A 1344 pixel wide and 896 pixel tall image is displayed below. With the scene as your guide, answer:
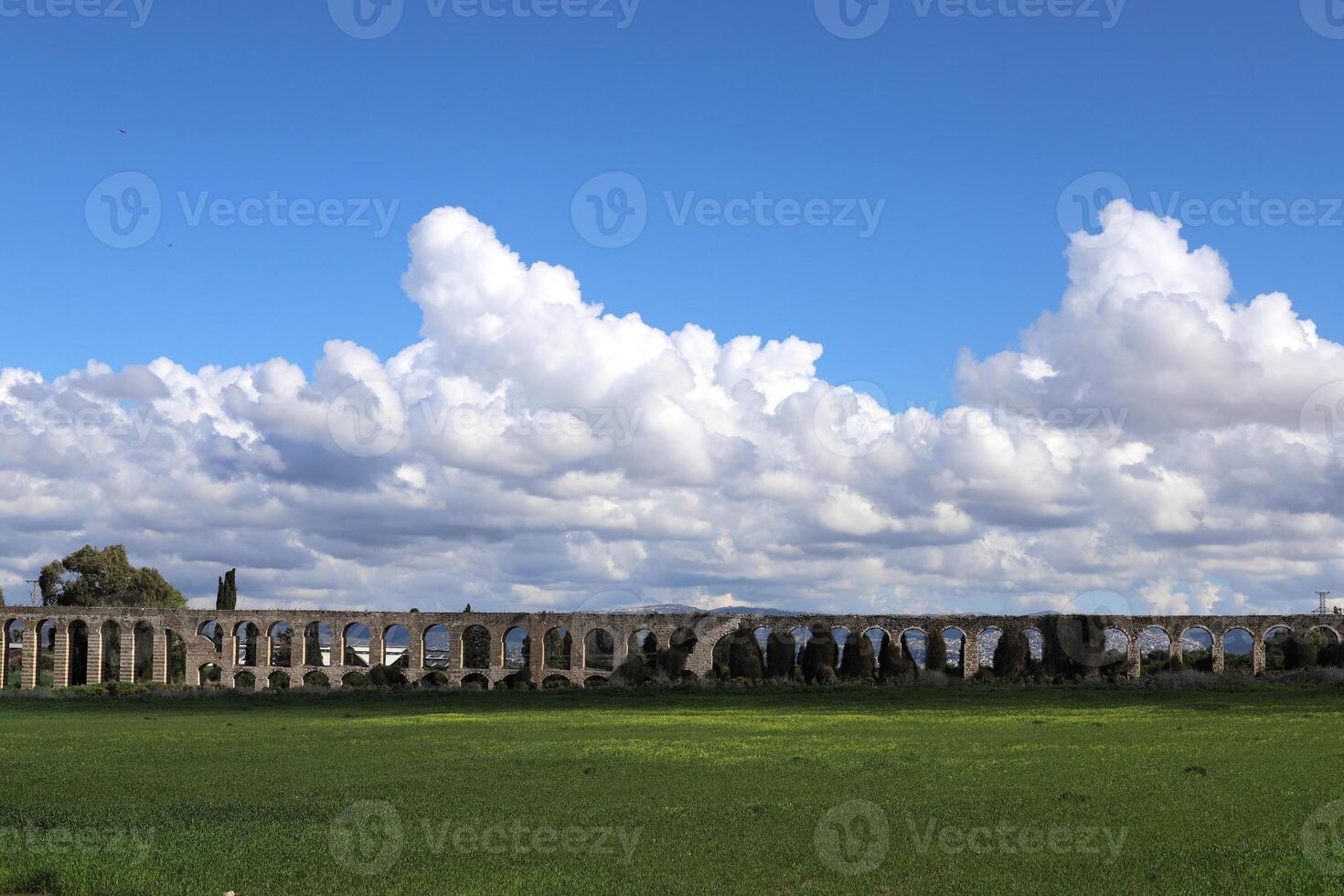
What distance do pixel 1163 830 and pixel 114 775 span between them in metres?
17.8

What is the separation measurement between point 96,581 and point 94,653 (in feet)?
76.1

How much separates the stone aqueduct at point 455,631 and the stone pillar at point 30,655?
0.15 feet

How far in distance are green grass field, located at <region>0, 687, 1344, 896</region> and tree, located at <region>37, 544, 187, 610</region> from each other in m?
55.5

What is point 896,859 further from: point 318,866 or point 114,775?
point 114,775

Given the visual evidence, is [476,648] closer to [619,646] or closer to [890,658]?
[619,646]

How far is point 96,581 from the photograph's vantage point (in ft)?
294

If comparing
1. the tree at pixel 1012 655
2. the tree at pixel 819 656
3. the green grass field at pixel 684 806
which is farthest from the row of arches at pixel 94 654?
the tree at pixel 1012 655

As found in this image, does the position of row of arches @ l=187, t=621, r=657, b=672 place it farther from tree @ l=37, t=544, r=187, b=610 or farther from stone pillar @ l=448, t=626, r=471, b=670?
tree @ l=37, t=544, r=187, b=610

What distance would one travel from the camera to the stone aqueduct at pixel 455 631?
61.4 meters

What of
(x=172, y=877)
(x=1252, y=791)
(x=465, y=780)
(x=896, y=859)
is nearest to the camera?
(x=172, y=877)

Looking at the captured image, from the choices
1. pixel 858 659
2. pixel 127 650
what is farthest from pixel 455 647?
pixel 858 659

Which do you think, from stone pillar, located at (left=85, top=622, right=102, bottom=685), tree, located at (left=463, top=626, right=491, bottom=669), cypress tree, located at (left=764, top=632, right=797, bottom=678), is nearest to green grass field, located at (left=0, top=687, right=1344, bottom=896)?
cypress tree, located at (left=764, top=632, right=797, bottom=678)

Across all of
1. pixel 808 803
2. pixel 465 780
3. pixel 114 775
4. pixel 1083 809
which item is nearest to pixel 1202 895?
pixel 1083 809

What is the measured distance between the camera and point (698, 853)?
51.5ft
